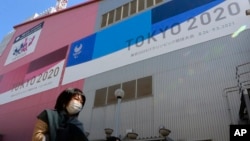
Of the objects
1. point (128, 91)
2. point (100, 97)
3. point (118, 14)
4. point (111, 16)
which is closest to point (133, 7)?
point (118, 14)

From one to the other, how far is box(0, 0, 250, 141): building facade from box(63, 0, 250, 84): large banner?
0.05m

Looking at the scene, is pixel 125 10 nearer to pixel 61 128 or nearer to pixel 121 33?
pixel 121 33

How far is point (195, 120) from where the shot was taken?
1030 cm

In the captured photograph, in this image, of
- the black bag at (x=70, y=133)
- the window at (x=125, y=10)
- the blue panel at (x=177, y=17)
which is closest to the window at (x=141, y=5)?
the window at (x=125, y=10)

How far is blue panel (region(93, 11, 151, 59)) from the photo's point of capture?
47.8 feet

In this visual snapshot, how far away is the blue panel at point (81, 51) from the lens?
1603 cm

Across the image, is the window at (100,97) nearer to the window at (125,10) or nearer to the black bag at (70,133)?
the window at (125,10)

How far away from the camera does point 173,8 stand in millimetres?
14047

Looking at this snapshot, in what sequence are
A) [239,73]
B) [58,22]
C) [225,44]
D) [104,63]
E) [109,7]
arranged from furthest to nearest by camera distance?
[58,22] → [109,7] → [104,63] → [225,44] → [239,73]

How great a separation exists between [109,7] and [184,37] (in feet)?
22.9

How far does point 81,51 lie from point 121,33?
2905mm

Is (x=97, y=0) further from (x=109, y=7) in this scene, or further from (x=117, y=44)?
(x=117, y=44)

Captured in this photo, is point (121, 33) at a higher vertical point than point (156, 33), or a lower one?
higher

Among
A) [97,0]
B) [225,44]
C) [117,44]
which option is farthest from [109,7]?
[225,44]
